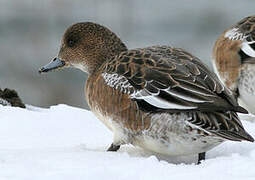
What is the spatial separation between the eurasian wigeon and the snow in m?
0.32

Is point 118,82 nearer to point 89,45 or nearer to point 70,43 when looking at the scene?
point 89,45

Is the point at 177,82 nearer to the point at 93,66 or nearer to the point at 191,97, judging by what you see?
the point at 191,97

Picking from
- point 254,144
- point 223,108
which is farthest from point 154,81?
point 254,144

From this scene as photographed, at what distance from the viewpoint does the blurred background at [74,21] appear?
10.9m

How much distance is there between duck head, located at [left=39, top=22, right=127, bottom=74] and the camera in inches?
254

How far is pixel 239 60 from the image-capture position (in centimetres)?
762

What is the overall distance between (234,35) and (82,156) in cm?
322

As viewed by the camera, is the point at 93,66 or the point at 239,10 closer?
the point at 93,66

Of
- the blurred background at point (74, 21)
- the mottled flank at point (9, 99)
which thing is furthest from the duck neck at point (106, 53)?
the blurred background at point (74, 21)

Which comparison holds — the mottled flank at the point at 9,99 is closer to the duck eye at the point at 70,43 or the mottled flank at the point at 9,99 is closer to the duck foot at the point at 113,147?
the duck eye at the point at 70,43

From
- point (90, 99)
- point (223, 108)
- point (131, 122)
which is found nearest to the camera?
point (223, 108)

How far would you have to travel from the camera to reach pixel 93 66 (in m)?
6.41

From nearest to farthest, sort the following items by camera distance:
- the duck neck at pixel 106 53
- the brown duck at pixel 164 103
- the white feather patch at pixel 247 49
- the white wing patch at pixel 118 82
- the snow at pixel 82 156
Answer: the snow at pixel 82 156 → the brown duck at pixel 164 103 → the white wing patch at pixel 118 82 → the duck neck at pixel 106 53 → the white feather patch at pixel 247 49

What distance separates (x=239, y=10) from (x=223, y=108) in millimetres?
9852
